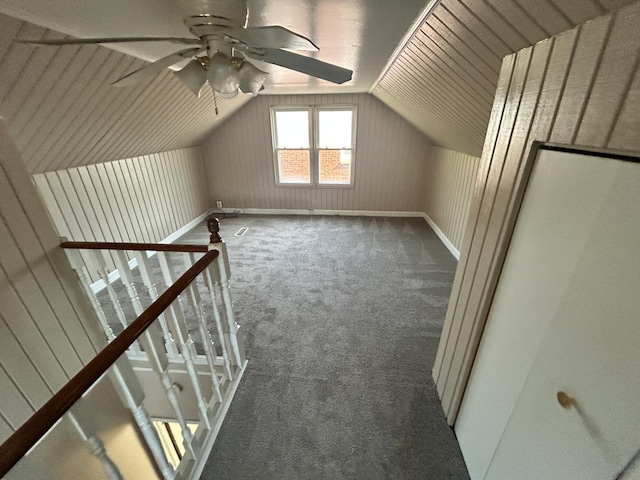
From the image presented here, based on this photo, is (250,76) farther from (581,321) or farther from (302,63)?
(581,321)

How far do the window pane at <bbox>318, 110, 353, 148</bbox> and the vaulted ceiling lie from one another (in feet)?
5.74

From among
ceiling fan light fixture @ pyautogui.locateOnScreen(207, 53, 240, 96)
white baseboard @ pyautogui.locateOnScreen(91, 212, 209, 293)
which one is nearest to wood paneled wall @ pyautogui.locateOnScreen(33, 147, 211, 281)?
white baseboard @ pyautogui.locateOnScreen(91, 212, 209, 293)

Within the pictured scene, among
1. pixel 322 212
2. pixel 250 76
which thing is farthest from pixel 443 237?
pixel 250 76

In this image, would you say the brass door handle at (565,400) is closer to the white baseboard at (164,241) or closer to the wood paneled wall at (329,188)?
the white baseboard at (164,241)

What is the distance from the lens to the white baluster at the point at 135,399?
3.03 feet

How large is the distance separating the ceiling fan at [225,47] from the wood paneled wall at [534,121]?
28.9 inches

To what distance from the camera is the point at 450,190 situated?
387 centimetres

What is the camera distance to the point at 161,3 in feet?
3.89

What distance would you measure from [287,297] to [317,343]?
28.2 inches

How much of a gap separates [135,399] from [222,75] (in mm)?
1289

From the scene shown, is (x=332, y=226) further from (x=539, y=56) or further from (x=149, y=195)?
(x=539, y=56)

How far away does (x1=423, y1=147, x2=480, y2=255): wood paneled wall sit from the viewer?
3375 millimetres

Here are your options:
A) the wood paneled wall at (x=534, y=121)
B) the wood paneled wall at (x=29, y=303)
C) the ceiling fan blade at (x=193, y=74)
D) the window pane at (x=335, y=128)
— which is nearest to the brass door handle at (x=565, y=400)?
the wood paneled wall at (x=534, y=121)

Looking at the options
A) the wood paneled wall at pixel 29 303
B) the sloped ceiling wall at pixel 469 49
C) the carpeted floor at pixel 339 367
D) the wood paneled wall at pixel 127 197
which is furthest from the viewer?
the wood paneled wall at pixel 127 197
